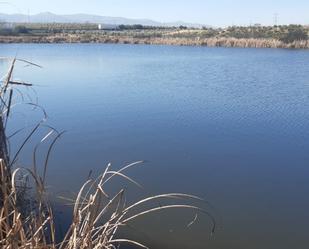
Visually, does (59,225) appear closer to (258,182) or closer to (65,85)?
(258,182)

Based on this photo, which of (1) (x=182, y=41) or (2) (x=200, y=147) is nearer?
(2) (x=200, y=147)

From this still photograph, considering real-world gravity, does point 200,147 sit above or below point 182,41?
below

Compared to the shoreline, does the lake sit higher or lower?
lower

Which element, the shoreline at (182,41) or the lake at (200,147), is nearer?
the lake at (200,147)

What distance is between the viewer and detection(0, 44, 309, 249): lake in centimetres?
608

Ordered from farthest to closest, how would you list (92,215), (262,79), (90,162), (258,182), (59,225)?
(262,79) < (90,162) < (258,182) < (59,225) < (92,215)

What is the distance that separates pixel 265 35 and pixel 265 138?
143 feet

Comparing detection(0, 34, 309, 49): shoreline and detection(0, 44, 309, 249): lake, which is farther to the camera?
detection(0, 34, 309, 49): shoreline

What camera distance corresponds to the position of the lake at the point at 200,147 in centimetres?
608

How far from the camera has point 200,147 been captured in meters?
9.54

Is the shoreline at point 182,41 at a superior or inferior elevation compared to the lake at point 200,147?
superior

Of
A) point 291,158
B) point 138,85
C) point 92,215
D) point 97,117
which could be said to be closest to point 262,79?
point 138,85

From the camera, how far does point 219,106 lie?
14.1 m

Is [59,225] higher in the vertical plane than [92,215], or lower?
lower
